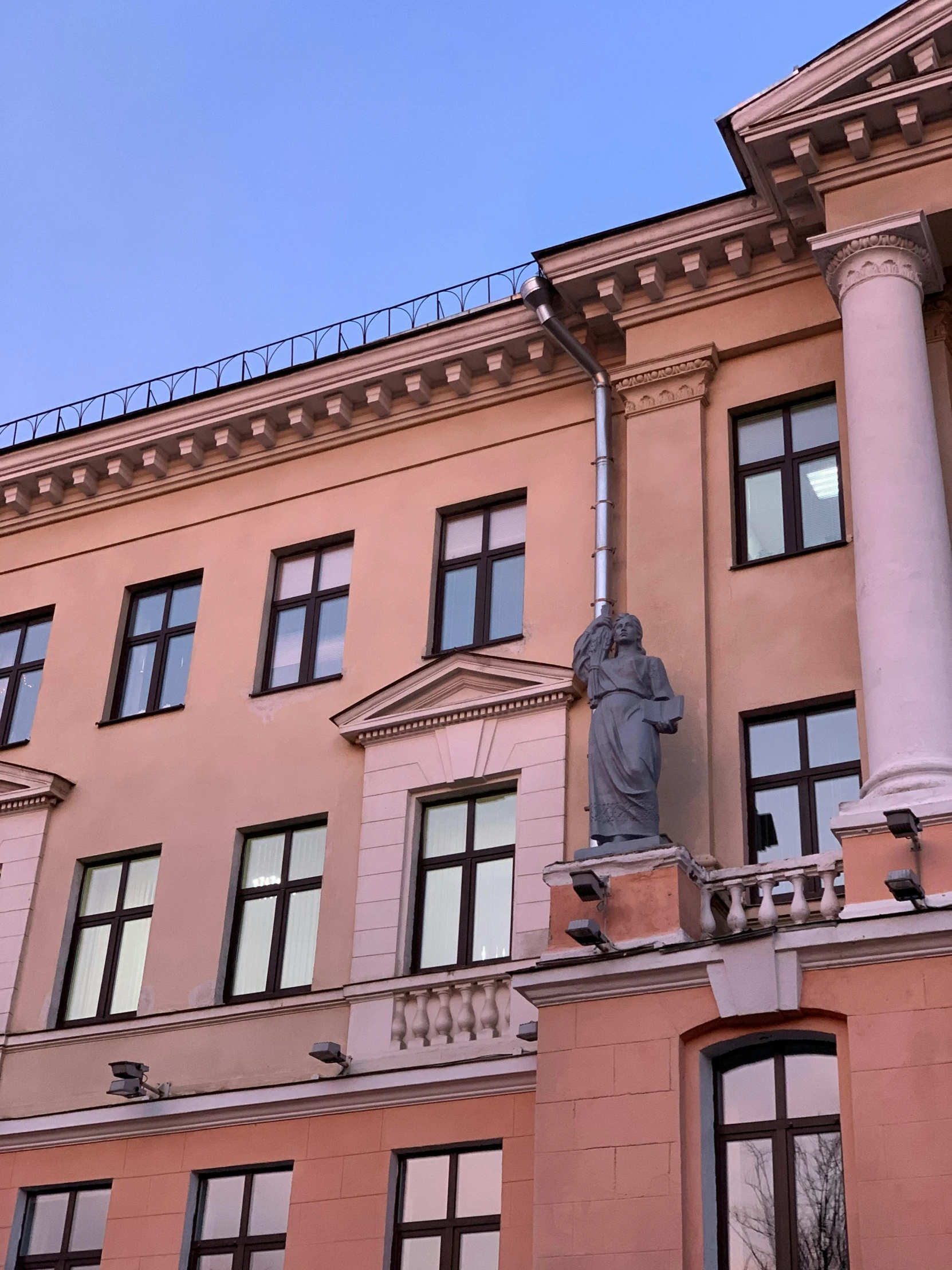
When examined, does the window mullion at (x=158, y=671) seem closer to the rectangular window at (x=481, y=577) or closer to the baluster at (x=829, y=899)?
the rectangular window at (x=481, y=577)

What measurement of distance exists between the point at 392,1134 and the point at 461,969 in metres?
1.54

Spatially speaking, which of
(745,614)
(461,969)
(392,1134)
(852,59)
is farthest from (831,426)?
(392,1134)

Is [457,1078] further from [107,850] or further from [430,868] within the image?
[107,850]

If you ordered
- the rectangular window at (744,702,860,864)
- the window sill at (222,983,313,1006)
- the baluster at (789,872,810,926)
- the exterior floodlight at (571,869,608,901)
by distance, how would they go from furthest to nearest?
the window sill at (222,983,313,1006) → the rectangular window at (744,702,860,864) → the exterior floodlight at (571,869,608,901) → the baluster at (789,872,810,926)

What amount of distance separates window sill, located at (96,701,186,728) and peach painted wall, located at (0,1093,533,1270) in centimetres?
474

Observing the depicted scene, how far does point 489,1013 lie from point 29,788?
656 centimetres

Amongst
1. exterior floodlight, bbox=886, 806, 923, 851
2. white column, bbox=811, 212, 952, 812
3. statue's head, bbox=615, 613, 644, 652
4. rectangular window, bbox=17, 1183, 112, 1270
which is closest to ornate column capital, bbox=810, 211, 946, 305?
white column, bbox=811, 212, 952, 812

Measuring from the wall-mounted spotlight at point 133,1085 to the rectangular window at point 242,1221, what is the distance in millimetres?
942

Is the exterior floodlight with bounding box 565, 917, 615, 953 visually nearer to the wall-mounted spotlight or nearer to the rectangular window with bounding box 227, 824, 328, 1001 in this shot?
the rectangular window with bounding box 227, 824, 328, 1001

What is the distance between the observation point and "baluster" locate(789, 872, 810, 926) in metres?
13.1

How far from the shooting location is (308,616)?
62.6 feet

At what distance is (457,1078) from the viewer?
15.0 meters

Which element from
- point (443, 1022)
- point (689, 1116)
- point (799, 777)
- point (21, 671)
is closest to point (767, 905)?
point (689, 1116)

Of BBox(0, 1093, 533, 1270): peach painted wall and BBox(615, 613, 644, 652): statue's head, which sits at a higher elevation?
BBox(615, 613, 644, 652): statue's head
